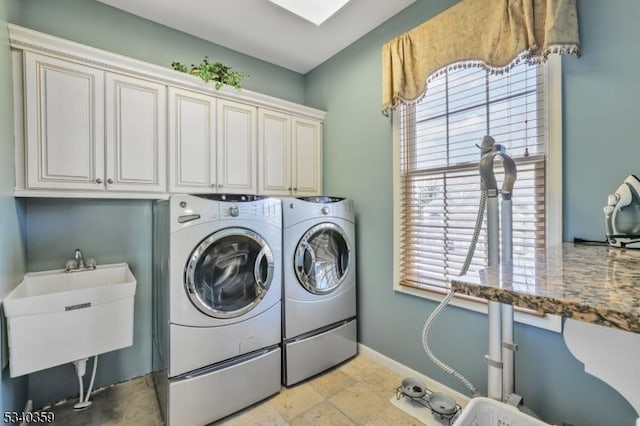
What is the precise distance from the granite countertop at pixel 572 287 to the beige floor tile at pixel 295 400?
1600 mm

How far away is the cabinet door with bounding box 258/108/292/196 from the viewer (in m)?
2.38

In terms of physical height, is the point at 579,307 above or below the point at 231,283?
above

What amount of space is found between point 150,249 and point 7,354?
955 millimetres

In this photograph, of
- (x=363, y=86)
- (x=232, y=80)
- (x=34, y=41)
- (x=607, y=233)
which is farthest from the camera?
(x=363, y=86)

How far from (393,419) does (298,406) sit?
1.96 feet

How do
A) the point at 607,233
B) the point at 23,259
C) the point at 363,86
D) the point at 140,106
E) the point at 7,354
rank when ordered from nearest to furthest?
the point at 607,233 → the point at 7,354 → the point at 23,259 → the point at 140,106 → the point at 363,86

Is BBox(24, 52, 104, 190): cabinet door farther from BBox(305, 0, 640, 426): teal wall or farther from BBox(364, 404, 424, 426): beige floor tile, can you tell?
BBox(364, 404, 424, 426): beige floor tile

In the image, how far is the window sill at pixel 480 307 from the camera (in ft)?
4.63

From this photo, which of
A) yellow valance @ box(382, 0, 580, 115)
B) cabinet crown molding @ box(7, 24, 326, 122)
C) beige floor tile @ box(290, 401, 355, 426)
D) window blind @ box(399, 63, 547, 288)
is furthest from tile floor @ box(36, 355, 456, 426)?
cabinet crown molding @ box(7, 24, 326, 122)

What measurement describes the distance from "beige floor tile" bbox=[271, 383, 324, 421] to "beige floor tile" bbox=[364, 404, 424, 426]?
1.28ft

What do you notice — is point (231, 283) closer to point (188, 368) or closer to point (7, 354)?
point (188, 368)

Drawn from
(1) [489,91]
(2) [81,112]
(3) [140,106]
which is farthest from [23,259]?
(1) [489,91]

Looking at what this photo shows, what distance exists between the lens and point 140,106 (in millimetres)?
1869

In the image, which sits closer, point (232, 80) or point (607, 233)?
point (607, 233)
